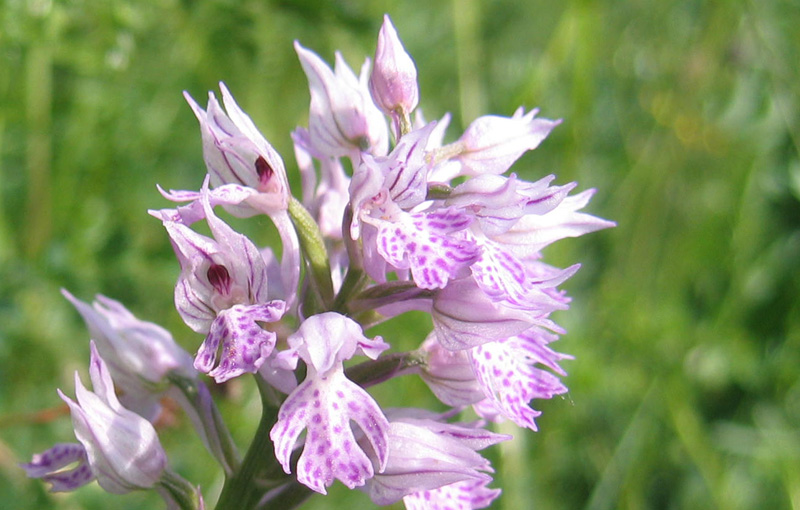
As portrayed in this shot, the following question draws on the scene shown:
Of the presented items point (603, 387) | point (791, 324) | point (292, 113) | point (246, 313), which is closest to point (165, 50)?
point (292, 113)

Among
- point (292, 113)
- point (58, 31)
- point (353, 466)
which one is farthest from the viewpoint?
point (292, 113)

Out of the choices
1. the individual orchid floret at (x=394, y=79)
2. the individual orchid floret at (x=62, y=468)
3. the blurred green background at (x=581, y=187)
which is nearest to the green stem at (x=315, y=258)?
the individual orchid floret at (x=394, y=79)

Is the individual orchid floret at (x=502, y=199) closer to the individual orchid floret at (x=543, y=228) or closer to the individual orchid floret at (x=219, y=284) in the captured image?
the individual orchid floret at (x=543, y=228)

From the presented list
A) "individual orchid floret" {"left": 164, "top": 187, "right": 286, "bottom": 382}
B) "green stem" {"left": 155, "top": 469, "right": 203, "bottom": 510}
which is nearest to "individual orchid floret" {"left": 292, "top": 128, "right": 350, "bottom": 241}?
"individual orchid floret" {"left": 164, "top": 187, "right": 286, "bottom": 382}

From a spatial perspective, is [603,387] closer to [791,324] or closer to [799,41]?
[791,324]

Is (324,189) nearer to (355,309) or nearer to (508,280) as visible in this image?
(355,309)

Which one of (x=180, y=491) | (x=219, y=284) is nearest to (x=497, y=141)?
(x=219, y=284)
